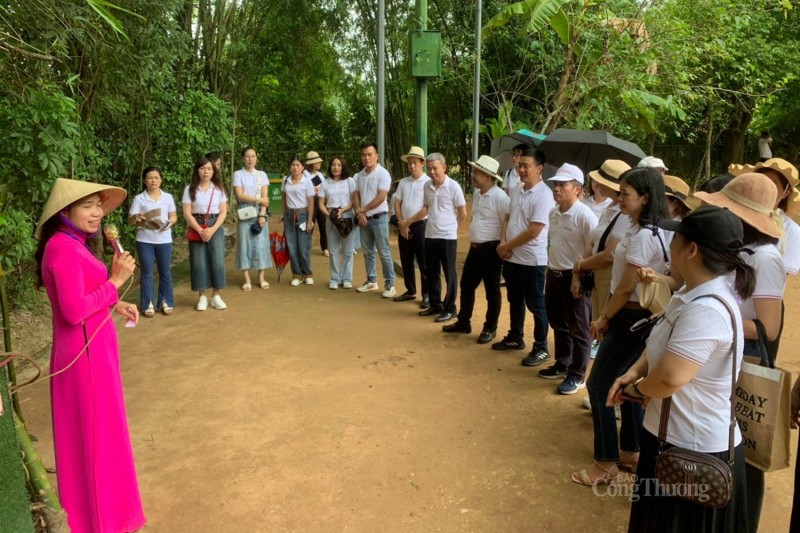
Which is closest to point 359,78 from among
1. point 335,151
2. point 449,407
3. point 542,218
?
point 335,151

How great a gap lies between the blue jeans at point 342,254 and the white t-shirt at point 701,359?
18.6 feet

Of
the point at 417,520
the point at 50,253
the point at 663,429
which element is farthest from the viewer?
the point at 417,520

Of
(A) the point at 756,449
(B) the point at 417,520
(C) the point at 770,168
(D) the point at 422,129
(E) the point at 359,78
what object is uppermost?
(E) the point at 359,78

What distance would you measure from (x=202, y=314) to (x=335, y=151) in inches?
398

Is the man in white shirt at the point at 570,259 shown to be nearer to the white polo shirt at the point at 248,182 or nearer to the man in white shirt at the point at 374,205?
the man in white shirt at the point at 374,205

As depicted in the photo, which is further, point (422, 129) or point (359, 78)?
point (359, 78)

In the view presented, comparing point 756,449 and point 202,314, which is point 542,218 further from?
point 202,314

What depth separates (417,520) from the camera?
3.01 metres

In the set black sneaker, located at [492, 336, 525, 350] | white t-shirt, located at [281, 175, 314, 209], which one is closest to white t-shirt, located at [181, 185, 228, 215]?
white t-shirt, located at [281, 175, 314, 209]

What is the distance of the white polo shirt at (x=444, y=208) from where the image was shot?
6.23 m

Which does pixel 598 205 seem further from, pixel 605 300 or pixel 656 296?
pixel 656 296

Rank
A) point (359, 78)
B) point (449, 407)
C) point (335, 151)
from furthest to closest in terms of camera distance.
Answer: point (335, 151)
point (359, 78)
point (449, 407)

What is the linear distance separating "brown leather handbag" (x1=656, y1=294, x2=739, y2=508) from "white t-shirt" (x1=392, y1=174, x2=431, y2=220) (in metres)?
4.75

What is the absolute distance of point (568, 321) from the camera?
172 inches
